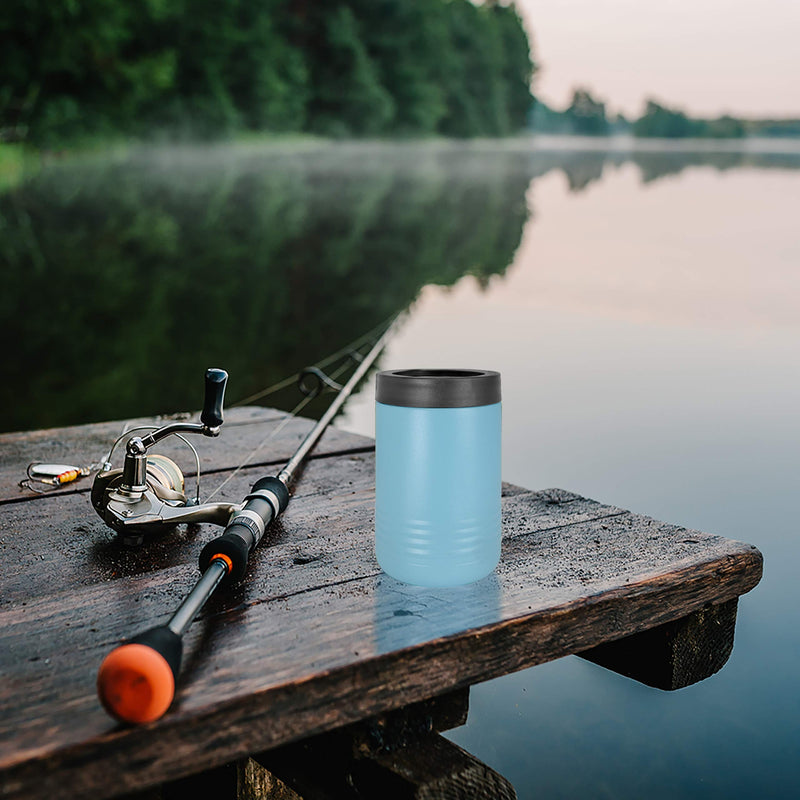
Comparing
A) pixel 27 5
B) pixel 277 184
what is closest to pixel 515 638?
pixel 277 184

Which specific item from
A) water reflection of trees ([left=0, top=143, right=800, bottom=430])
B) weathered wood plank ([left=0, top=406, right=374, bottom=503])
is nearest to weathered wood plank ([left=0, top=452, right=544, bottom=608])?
weathered wood plank ([left=0, top=406, right=374, bottom=503])

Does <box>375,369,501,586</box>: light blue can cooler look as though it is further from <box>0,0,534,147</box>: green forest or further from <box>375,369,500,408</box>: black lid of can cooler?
<box>0,0,534,147</box>: green forest

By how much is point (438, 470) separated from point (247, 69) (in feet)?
152

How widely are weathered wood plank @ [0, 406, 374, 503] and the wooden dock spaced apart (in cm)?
33

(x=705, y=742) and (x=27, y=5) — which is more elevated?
(x=27, y=5)

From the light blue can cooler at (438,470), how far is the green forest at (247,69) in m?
28.9

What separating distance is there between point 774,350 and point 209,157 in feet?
119

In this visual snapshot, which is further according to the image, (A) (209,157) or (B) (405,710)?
(A) (209,157)

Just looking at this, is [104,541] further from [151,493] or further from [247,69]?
[247,69]

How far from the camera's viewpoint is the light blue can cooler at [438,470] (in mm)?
1719

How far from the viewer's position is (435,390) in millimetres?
1701

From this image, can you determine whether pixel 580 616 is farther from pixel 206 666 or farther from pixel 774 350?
pixel 774 350

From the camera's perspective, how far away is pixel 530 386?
6.59 m

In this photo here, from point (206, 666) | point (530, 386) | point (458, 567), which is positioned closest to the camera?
point (206, 666)
